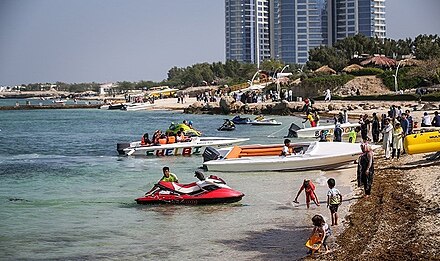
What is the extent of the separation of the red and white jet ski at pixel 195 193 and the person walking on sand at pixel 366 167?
3318 millimetres

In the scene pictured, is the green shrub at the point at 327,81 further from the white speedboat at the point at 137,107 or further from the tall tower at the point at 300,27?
the tall tower at the point at 300,27

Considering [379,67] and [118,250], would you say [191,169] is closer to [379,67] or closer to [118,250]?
[118,250]

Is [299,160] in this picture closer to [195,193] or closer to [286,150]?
[286,150]

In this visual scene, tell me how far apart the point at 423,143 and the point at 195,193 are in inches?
287

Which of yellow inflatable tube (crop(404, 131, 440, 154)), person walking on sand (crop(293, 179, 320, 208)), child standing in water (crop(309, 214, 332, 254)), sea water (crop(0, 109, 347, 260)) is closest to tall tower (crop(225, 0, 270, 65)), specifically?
sea water (crop(0, 109, 347, 260))

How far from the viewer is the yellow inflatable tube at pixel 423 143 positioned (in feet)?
67.6

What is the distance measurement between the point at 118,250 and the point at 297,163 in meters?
10.8

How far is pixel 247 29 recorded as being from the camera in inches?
7047

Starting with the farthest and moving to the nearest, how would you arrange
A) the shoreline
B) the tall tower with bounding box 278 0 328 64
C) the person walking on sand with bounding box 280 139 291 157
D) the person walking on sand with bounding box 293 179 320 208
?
the tall tower with bounding box 278 0 328 64 < the person walking on sand with bounding box 280 139 291 157 < the person walking on sand with bounding box 293 179 320 208 < the shoreline

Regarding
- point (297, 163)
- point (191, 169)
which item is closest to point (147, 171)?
point (191, 169)

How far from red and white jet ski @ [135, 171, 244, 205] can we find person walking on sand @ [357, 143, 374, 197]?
3318 mm

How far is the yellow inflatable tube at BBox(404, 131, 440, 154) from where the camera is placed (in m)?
20.6

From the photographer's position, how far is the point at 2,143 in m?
48.4

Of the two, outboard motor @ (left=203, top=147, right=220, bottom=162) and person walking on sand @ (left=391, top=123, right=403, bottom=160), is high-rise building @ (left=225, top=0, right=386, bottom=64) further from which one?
person walking on sand @ (left=391, top=123, right=403, bottom=160)
